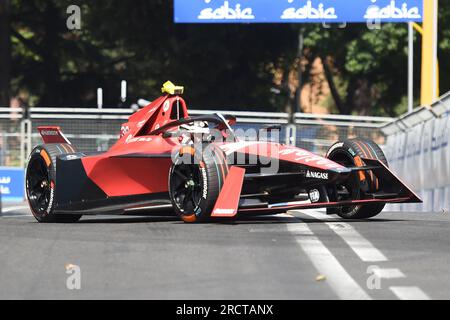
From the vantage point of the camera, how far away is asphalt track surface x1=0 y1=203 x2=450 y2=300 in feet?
24.6

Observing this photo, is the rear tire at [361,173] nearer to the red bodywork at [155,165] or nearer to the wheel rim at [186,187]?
the red bodywork at [155,165]

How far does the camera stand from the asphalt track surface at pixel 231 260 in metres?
7.49

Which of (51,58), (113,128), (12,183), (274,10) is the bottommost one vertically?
(12,183)

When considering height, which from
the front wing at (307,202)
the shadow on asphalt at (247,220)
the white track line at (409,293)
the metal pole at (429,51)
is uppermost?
the metal pole at (429,51)

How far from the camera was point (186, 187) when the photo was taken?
1252 cm

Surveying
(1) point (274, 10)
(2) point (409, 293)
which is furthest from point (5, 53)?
(2) point (409, 293)

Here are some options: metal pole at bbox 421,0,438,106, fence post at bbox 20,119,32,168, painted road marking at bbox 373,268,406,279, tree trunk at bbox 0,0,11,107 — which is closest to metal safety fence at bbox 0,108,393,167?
fence post at bbox 20,119,32,168

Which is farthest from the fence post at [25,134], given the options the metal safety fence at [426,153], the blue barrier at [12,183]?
the metal safety fence at [426,153]

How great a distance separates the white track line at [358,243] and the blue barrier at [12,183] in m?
18.0

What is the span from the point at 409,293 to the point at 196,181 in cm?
529

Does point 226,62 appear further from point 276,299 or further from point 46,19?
point 276,299

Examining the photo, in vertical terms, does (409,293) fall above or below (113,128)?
below

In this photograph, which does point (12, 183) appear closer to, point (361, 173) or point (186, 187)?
point (186, 187)

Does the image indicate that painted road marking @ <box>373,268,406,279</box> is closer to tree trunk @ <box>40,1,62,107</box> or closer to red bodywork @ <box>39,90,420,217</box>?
red bodywork @ <box>39,90,420,217</box>
